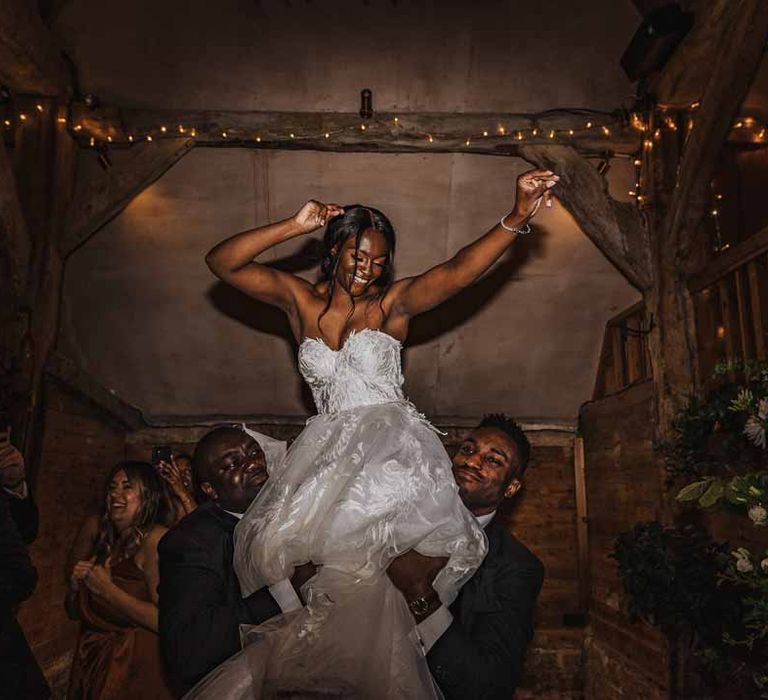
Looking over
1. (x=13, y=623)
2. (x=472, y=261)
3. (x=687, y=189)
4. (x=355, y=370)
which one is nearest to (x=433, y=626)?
(x=355, y=370)

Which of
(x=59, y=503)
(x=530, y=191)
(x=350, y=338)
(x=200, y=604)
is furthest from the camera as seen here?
(x=59, y=503)

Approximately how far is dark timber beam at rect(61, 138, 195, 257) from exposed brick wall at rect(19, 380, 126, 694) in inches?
50.1

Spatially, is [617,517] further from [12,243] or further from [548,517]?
[12,243]

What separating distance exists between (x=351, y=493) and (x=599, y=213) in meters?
3.48

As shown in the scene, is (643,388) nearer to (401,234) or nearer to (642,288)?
(642,288)

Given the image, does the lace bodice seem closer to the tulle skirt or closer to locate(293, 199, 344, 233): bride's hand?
the tulle skirt

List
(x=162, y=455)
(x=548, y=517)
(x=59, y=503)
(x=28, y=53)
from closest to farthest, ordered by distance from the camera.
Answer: (x=162, y=455), (x=28, y=53), (x=59, y=503), (x=548, y=517)

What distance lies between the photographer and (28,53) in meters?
4.27

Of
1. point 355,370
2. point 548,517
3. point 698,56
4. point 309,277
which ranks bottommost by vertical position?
point 548,517

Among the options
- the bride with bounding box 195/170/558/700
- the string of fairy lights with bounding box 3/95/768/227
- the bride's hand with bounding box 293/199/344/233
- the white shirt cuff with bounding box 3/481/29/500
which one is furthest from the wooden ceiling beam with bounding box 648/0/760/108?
the white shirt cuff with bounding box 3/481/29/500

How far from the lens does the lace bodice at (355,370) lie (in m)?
2.46

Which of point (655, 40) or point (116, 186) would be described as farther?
point (116, 186)

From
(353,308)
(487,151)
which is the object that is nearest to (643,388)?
(487,151)

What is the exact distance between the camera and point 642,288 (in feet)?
15.7
